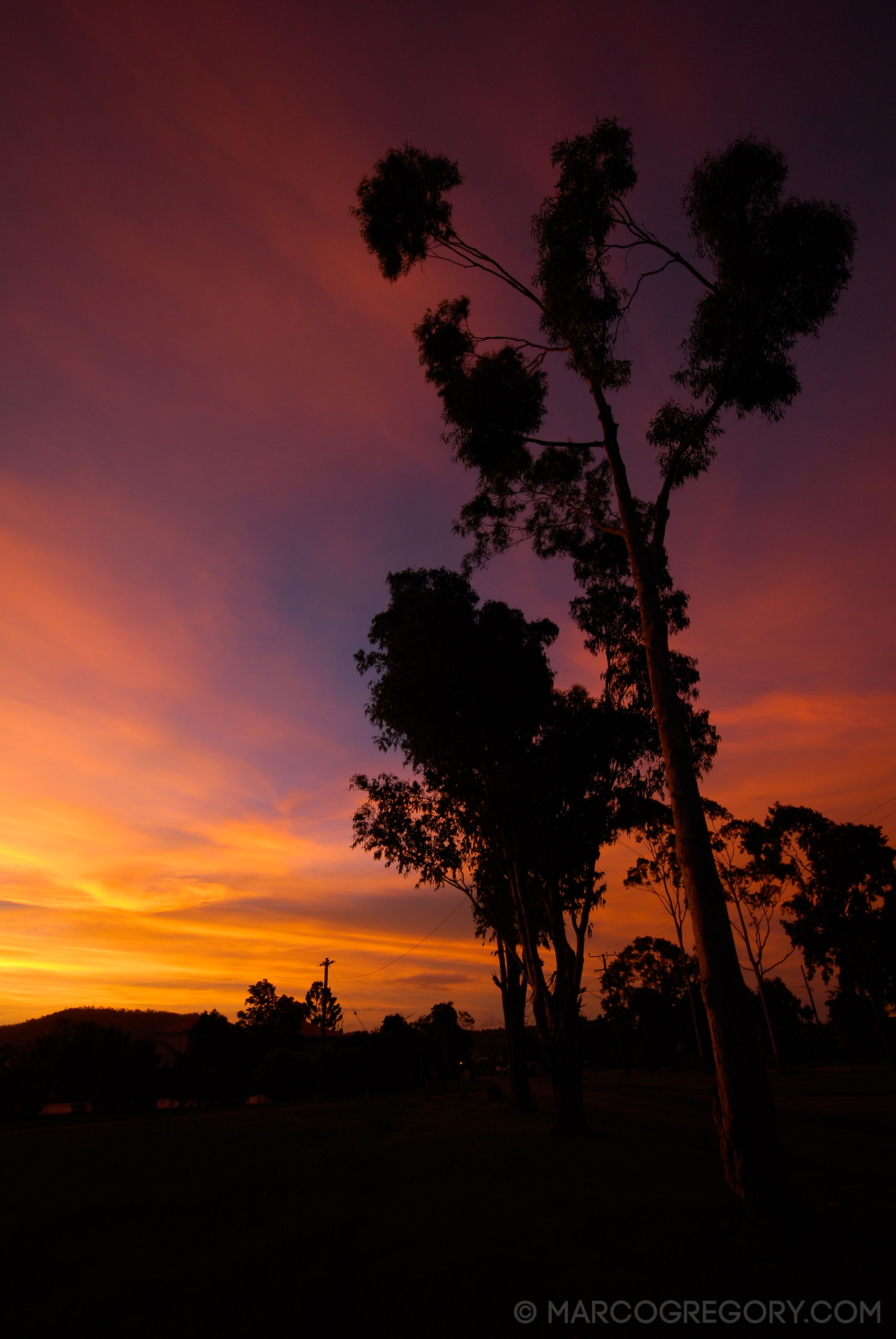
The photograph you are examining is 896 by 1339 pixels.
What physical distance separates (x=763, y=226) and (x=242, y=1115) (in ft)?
127

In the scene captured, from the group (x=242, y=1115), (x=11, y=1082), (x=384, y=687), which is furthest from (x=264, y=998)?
(x=384, y=687)

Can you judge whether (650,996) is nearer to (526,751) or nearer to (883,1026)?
(883,1026)

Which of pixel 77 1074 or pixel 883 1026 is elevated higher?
pixel 883 1026

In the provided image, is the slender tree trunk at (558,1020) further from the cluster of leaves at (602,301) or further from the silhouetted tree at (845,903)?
the silhouetted tree at (845,903)

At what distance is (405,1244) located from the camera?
7.30 metres

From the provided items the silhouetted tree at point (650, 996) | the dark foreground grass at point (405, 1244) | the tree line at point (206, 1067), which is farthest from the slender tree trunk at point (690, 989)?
the dark foreground grass at point (405, 1244)

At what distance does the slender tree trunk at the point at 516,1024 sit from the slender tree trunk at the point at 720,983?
16.7m

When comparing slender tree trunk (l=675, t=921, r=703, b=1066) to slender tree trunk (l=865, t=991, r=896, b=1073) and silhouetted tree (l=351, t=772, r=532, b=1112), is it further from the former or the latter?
silhouetted tree (l=351, t=772, r=532, b=1112)

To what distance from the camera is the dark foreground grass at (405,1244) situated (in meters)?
5.55

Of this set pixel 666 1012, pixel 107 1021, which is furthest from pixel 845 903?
pixel 107 1021

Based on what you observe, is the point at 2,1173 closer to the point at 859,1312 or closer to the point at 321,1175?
the point at 321,1175

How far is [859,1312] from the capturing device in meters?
5.27

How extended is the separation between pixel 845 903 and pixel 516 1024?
22922mm

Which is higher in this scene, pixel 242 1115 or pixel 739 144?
pixel 739 144
